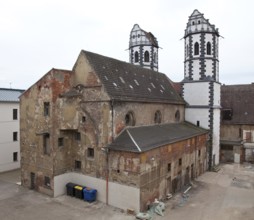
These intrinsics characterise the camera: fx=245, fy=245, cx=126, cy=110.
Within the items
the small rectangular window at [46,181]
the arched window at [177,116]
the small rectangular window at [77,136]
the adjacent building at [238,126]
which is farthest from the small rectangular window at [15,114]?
the adjacent building at [238,126]

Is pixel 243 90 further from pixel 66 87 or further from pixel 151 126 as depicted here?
pixel 66 87

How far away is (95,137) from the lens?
20.4 metres

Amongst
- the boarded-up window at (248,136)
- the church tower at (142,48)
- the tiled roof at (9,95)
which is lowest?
the boarded-up window at (248,136)

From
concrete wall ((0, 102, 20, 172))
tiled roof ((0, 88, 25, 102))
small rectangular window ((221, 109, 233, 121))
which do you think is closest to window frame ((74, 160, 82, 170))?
concrete wall ((0, 102, 20, 172))

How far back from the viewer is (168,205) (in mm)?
19406

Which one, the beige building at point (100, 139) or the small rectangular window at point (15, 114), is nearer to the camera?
the beige building at point (100, 139)

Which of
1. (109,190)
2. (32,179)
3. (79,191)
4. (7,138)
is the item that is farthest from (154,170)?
(7,138)

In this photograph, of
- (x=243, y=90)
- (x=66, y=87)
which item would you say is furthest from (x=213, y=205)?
(x=243, y=90)

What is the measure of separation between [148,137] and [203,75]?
A: 1394cm

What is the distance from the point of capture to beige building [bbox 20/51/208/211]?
18.6 meters

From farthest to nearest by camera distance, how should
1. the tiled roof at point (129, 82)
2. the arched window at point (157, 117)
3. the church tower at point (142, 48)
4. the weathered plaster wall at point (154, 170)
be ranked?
the church tower at point (142, 48) → the arched window at point (157, 117) → the tiled roof at point (129, 82) → the weathered plaster wall at point (154, 170)

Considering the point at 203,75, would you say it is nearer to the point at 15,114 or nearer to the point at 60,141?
the point at 60,141

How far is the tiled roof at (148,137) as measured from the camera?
60.8ft

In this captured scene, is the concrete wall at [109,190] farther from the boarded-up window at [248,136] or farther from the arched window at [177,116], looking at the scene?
the boarded-up window at [248,136]
